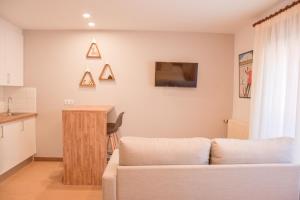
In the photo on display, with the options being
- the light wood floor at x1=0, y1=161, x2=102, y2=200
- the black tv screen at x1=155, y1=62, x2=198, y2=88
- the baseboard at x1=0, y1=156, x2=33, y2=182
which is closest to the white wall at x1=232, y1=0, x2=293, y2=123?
the black tv screen at x1=155, y1=62, x2=198, y2=88

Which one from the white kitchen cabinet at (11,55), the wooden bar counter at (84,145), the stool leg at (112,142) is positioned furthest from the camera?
the stool leg at (112,142)

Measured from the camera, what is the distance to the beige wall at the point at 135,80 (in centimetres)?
475

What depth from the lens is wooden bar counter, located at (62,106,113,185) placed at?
11.8 ft

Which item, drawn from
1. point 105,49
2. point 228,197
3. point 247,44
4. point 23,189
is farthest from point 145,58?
point 228,197

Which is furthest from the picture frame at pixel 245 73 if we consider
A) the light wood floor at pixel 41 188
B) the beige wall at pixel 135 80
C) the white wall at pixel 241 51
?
the light wood floor at pixel 41 188

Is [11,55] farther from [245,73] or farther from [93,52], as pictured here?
[245,73]

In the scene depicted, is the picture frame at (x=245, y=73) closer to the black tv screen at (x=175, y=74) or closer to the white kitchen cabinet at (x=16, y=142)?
the black tv screen at (x=175, y=74)

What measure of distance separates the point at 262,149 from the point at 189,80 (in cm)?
275

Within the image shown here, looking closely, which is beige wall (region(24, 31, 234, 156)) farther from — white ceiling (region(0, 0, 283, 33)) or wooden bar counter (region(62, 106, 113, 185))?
wooden bar counter (region(62, 106, 113, 185))

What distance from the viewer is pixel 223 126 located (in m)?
4.88

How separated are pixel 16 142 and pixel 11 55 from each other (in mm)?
1466

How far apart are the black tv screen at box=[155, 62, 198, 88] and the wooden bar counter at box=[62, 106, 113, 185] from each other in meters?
1.50

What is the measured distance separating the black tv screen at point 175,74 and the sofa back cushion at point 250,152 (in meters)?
2.67

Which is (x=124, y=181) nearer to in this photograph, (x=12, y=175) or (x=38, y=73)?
(x=12, y=175)
